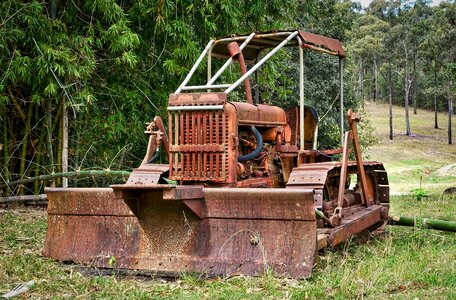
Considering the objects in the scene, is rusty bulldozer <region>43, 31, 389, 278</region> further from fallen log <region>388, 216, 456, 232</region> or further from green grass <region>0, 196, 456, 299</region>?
fallen log <region>388, 216, 456, 232</region>

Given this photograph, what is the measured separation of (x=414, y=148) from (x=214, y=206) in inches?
1647

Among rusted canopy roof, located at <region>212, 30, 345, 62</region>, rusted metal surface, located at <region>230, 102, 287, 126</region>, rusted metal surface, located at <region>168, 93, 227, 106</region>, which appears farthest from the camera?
rusted canopy roof, located at <region>212, 30, 345, 62</region>

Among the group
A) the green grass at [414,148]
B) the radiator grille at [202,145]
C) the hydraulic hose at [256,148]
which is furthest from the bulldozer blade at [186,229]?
the green grass at [414,148]

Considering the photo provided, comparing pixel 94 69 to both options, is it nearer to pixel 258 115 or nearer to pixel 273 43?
pixel 273 43

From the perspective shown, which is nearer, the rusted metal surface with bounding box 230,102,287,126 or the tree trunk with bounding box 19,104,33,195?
the rusted metal surface with bounding box 230,102,287,126

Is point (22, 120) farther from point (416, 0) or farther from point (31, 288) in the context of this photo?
point (416, 0)

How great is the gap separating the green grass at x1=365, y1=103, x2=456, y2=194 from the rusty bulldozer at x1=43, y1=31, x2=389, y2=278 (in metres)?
20.2

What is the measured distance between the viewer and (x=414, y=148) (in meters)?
45.5

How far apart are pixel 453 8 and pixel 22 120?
3701cm

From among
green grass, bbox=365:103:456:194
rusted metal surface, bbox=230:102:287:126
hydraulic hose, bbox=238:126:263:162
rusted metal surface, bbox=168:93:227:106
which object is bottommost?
green grass, bbox=365:103:456:194

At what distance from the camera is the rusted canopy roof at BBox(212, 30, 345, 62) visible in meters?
7.30

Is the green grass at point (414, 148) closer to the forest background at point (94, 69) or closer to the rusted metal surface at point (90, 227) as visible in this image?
the forest background at point (94, 69)

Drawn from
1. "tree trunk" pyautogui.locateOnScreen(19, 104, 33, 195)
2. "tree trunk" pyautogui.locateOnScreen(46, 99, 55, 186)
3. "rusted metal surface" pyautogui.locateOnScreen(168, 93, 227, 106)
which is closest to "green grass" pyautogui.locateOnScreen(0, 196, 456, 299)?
"rusted metal surface" pyautogui.locateOnScreen(168, 93, 227, 106)

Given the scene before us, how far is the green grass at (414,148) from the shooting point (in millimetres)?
31431
